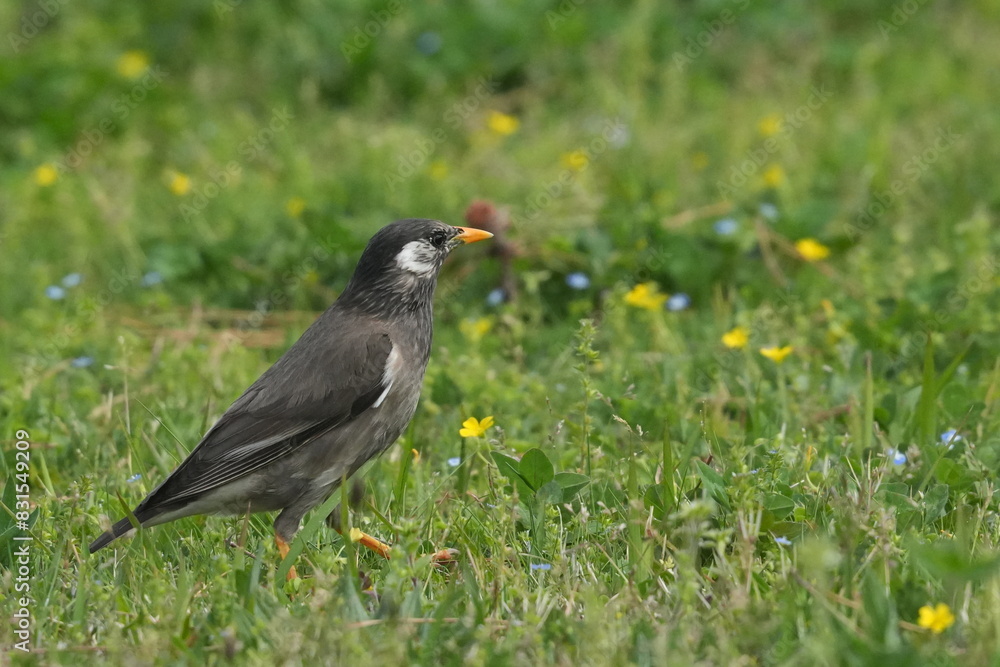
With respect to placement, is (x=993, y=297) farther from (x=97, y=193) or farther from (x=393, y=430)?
(x=97, y=193)

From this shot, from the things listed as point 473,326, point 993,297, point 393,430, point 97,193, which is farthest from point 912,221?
point 97,193

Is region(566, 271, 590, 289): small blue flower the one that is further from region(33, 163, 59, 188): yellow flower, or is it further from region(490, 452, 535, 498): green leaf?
region(33, 163, 59, 188): yellow flower

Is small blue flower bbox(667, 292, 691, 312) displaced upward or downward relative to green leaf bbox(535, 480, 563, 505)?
downward

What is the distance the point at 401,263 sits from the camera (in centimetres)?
503

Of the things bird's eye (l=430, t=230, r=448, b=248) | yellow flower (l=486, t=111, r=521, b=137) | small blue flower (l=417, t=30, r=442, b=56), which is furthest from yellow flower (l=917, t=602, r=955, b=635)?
small blue flower (l=417, t=30, r=442, b=56)

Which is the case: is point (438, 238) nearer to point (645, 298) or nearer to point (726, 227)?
point (645, 298)

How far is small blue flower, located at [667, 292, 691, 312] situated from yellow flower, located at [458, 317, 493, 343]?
921mm

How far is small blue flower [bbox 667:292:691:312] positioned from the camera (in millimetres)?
6492

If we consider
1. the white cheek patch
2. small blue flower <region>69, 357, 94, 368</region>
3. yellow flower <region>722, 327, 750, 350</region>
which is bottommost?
yellow flower <region>722, 327, 750, 350</region>

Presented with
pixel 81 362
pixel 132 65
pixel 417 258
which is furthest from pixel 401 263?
pixel 132 65

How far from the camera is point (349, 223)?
7180mm

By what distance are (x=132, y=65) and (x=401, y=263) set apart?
18.0 ft

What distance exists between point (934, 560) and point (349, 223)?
449 centimetres

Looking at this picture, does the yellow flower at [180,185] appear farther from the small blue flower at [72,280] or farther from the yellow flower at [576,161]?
the yellow flower at [576,161]
